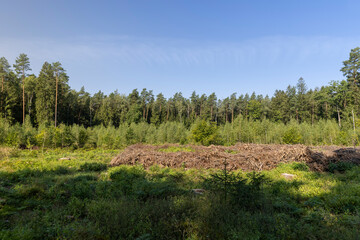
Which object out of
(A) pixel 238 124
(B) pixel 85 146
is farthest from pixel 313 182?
(A) pixel 238 124

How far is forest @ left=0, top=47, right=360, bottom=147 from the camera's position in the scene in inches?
1139

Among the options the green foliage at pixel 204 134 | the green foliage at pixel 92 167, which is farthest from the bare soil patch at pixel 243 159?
the green foliage at pixel 204 134

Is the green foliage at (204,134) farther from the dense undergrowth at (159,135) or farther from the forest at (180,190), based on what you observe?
the forest at (180,190)

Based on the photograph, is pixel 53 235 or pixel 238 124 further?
pixel 238 124

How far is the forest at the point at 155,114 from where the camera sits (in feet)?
94.9

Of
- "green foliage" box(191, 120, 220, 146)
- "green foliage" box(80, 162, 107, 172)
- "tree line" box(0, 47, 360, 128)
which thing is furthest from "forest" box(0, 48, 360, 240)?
"tree line" box(0, 47, 360, 128)

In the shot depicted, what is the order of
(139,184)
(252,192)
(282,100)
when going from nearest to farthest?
(252,192)
(139,184)
(282,100)

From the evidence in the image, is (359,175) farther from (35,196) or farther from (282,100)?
(282,100)

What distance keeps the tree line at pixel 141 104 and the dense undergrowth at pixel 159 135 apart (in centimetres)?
568

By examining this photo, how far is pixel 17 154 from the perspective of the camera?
17.0m

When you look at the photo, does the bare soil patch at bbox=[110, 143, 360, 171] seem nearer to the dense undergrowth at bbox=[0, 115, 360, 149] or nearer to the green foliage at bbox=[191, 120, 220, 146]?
the dense undergrowth at bbox=[0, 115, 360, 149]

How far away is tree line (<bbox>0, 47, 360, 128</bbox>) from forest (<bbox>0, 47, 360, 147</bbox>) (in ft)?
0.56

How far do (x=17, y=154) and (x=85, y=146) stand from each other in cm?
1111

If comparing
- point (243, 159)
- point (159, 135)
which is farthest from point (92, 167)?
point (159, 135)
